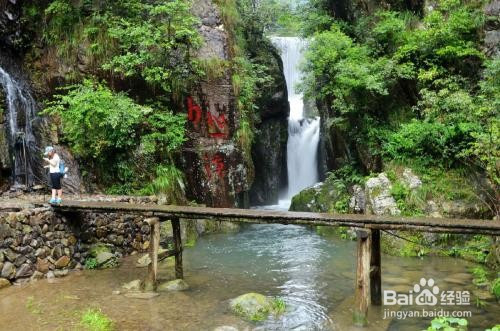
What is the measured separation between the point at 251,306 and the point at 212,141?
27.1 feet

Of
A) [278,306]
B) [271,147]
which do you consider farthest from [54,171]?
[271,147]

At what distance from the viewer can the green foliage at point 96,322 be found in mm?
7062

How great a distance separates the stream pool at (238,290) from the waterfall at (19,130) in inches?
214

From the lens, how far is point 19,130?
14.6m

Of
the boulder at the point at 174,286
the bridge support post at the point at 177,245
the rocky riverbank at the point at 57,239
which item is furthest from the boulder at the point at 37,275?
the bridge support post at the point at 177,245

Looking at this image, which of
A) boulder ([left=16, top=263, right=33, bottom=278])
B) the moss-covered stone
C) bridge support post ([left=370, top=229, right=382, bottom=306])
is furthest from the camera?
the moss-covered stone

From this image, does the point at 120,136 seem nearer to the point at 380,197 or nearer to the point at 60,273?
the point at 60,273

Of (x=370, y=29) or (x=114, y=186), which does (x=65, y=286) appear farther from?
(x=370, y=29)

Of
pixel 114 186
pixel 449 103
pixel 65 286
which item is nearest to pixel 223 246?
pixel 114 186

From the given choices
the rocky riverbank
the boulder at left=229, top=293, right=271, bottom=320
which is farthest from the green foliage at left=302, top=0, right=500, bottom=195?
the rocky riverbank

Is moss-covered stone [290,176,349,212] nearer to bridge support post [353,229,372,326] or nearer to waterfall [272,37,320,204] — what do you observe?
waterfall [272,37,320,204]

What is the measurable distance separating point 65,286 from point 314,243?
26.0 ft

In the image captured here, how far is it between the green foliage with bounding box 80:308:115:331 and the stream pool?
0.49ft

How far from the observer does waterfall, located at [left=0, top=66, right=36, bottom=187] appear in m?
14.3
